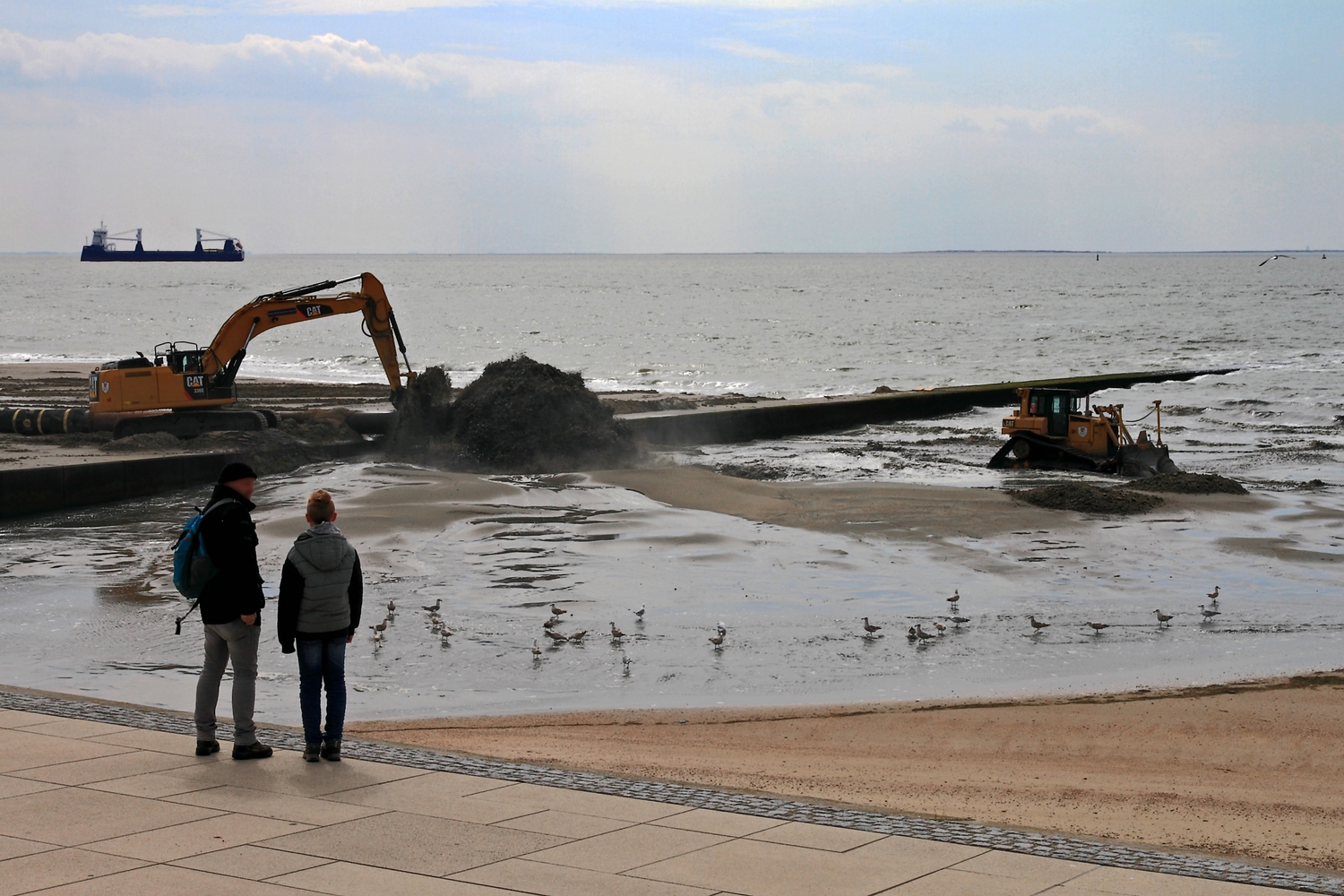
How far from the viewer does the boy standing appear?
26.5 feet

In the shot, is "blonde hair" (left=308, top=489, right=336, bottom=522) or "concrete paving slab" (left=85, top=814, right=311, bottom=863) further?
"blonde hair" (left=308, top=489, right=336, bottom=522)

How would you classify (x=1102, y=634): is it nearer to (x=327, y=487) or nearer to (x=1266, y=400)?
(x=327, y=487)

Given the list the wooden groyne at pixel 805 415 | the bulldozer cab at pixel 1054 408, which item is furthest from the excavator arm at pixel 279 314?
the bulldozer cab at pixel 1054 408

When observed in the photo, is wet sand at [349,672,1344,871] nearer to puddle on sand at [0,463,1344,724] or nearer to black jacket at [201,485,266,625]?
puddle on sand at [0,463,1344,724]

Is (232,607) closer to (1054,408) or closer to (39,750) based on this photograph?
(39,750)

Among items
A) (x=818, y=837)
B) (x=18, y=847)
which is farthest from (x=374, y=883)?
(x=818, y=837)

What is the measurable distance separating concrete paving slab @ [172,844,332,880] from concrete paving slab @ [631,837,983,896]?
160 centimetres

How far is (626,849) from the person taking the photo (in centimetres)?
654

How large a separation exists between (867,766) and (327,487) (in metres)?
17.0

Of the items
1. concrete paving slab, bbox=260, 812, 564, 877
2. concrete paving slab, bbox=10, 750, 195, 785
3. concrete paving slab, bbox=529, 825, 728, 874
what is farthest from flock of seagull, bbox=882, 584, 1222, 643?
concrete paving slab, bbox=10, 750, 195, 785

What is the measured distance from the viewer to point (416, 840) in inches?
260

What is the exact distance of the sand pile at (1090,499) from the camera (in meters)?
22.1

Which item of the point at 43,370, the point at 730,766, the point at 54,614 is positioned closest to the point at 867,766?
the point at 730,766

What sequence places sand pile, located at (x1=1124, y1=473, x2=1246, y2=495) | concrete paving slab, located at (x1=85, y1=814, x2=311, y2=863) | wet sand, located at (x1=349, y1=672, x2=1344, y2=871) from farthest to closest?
sand pile, located at (x1=1124, y1=473, x2=1246, y2=495) < wet sand, located at (x1=349, y1=672, x2=1344, y2=871) < concrete paving slab, located at (x1=85, y1=814, x2=311, y2=863)
